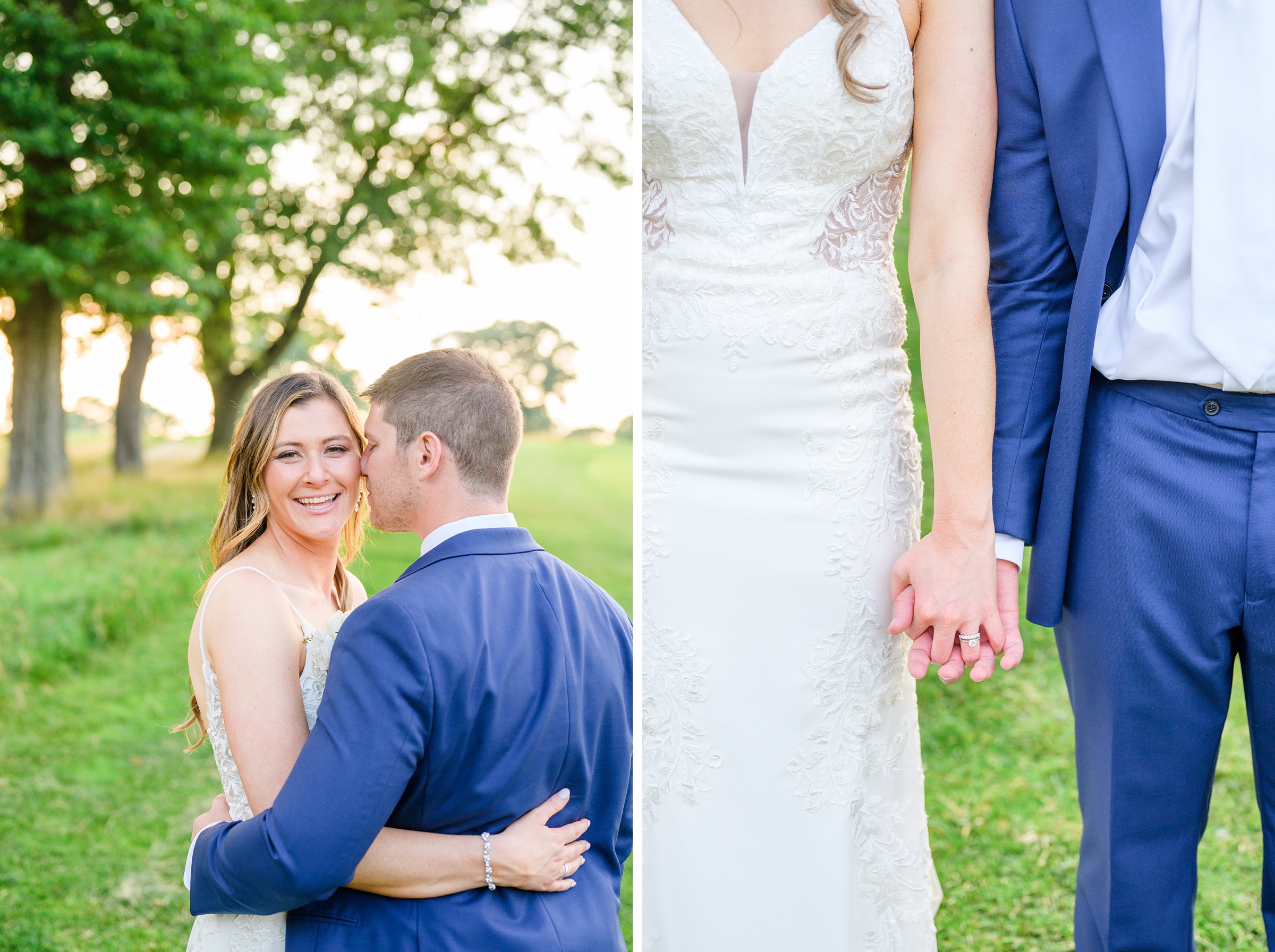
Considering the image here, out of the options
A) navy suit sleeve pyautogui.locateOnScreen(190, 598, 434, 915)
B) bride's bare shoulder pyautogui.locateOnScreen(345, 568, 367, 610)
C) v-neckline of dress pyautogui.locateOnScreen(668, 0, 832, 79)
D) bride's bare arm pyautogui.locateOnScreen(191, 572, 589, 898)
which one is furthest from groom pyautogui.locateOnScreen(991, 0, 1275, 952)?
bride's bare shoulder pyautogui.locateOnScreen(345, 568, 367, 610)

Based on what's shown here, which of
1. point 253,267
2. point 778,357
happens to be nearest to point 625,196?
point 253,267

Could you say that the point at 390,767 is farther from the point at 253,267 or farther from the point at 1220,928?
the point at 253,267

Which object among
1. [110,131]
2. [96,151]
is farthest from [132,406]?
[110,131]

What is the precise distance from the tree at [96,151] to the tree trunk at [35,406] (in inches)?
0.4

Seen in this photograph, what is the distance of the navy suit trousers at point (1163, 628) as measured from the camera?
5.30 ft

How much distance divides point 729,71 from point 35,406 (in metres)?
9.46

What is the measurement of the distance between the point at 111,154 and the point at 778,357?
8839mm

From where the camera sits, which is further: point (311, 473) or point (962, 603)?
point (311, 473)

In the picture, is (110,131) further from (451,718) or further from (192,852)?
(451,718)

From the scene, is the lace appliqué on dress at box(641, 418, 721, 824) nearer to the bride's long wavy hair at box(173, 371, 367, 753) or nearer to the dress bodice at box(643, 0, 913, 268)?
the dress bodice at box(643, 0, 913, 268)

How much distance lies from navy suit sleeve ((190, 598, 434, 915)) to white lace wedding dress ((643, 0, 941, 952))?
47cm

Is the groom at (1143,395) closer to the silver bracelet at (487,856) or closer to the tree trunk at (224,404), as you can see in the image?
the silver bracelet at (487,856)

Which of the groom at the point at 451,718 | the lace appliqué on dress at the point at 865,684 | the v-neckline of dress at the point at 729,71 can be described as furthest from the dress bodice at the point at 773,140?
the groom at the point at 451,718

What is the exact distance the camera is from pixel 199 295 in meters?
9.84
